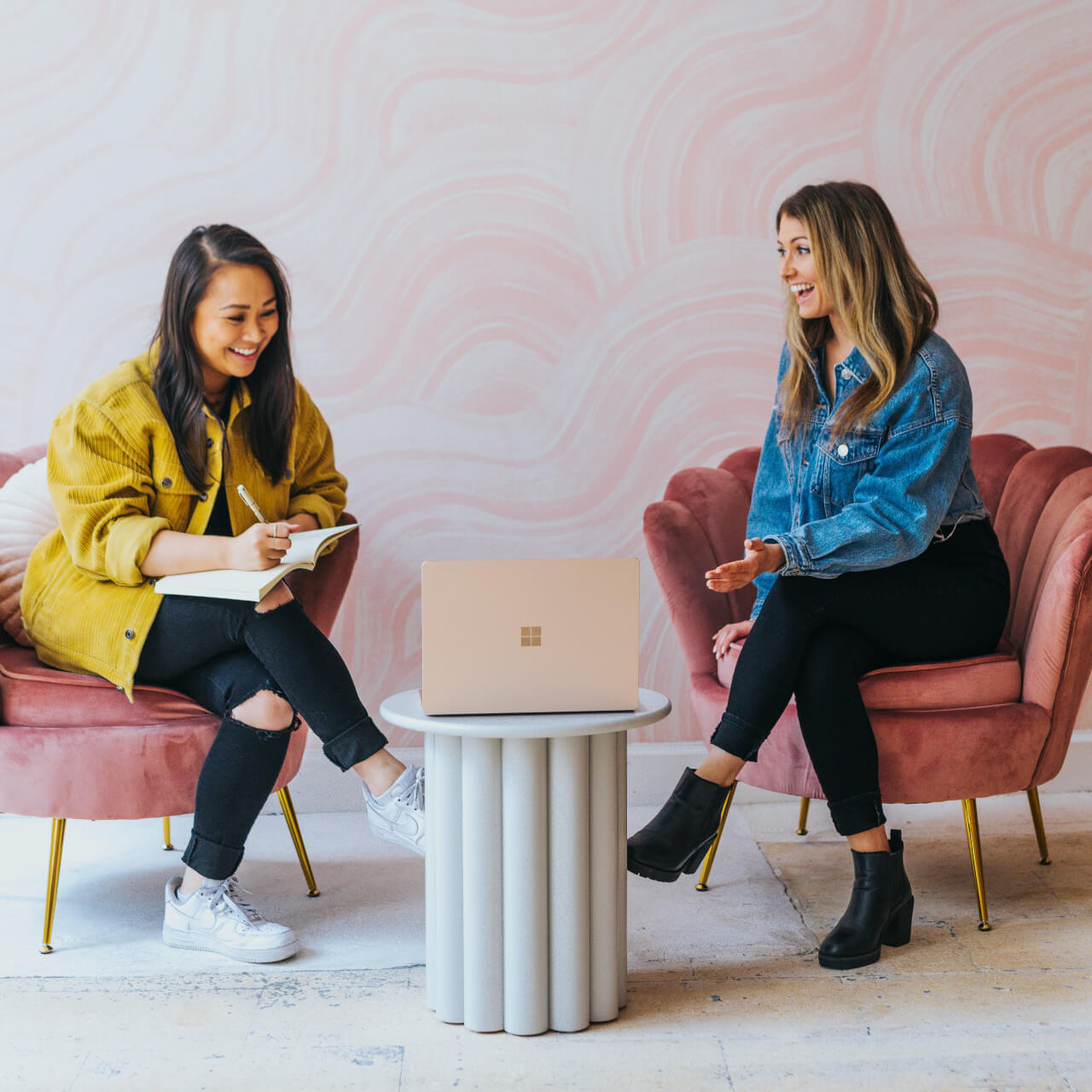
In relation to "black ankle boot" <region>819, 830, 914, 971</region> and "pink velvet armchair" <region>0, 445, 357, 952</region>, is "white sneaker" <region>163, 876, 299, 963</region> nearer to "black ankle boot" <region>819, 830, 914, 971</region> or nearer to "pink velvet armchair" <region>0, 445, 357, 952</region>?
"pink velvet armchair" <region>0, 445, 357, 952</region>

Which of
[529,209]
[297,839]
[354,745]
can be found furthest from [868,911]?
[529,209]

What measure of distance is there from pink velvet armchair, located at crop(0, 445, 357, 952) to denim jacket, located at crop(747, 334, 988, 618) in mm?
957

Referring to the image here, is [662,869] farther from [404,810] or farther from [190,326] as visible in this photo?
[190,326]

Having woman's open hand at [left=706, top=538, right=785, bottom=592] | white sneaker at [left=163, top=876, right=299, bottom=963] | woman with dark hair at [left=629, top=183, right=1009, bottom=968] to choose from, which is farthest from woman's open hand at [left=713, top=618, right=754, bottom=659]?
white sneaker at [left=163, top=876, right=299, bottom=963]

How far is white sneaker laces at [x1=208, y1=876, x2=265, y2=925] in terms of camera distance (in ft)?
6.45

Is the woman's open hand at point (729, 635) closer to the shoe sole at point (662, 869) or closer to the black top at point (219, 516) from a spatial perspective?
the shoe sole at point (662, 869)

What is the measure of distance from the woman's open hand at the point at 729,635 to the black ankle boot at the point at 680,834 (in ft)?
1.12

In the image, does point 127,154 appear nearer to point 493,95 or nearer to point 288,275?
point 288,275

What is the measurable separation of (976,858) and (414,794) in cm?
96

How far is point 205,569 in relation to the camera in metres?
1.96

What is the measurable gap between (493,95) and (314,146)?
A: 409 mm

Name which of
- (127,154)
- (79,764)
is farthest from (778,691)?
(127,154)

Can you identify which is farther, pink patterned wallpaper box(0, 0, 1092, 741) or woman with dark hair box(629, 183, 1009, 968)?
pink patterned wallpaper box(0, 0, 1092, 741)

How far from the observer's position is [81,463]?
2.01 m
